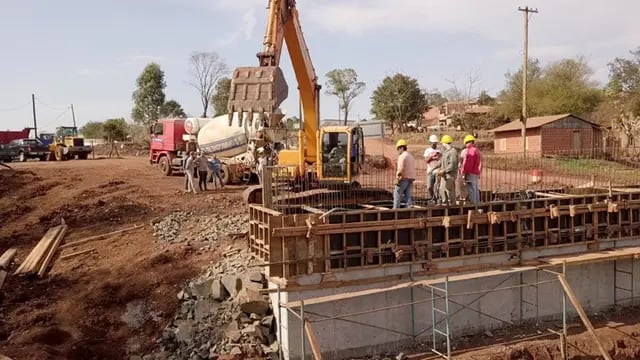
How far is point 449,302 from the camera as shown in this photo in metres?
11.2

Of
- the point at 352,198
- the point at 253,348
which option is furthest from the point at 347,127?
the point at 253,348

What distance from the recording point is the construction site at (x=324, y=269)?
1034cm

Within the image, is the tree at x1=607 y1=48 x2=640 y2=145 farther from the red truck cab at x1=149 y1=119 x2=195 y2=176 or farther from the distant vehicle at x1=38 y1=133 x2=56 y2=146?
the distant vehicle at x1=38 y1=133 x2=56 y2=146

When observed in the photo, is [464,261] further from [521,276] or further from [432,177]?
[432,177]

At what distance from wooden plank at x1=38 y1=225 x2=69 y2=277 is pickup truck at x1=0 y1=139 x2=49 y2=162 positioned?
913 inches

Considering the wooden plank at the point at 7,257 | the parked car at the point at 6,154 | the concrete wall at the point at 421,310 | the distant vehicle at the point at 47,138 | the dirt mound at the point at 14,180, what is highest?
the distant vehicle at the point at 47,138

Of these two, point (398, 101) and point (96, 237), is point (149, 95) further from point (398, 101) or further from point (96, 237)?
point (96, 237)

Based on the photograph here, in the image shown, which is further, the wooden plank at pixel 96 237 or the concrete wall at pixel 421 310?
the wooden plank at pixel 96 237

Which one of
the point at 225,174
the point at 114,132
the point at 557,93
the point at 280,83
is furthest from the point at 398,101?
the point at 280,83

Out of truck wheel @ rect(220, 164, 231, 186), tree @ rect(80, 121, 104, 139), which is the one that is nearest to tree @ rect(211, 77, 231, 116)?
tree @ rect(80, 121, 104, 139)

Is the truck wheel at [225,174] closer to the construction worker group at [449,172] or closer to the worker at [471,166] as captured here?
the construction worker group at [449,172]

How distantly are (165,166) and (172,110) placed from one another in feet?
142

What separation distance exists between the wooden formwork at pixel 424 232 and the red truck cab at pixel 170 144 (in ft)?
48.0

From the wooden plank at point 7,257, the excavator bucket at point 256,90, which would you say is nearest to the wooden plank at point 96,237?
the wooden plank at point 7,257
